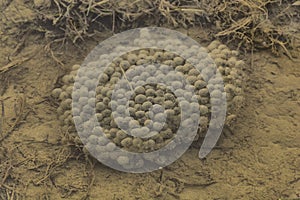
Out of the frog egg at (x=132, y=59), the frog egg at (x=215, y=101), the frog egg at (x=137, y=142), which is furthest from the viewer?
the frog egg at (x=132, y=59)

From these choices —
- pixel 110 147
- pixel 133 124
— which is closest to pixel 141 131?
pixel 133 124

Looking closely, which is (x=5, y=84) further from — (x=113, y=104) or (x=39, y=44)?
(x=113, y=104)

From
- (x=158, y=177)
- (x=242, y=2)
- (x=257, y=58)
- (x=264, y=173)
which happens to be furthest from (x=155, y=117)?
(x=242, y=2)

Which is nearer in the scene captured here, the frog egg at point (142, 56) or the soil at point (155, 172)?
the soil at point (155, 172)

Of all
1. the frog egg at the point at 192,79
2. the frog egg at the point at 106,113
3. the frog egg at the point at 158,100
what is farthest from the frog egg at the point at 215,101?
the frog egg at the point at 106,113

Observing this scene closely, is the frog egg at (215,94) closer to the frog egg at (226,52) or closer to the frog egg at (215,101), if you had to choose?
the frog egg at (215,101)

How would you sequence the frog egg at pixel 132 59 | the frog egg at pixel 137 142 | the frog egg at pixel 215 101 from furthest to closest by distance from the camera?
the frog egg at pixel 132 59, the frog egg at pixel 215 101, the frog egg at pixel 137 142

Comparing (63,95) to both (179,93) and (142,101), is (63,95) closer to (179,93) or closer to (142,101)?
(142,101)
